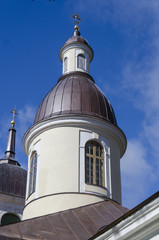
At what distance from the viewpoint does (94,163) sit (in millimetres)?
14633

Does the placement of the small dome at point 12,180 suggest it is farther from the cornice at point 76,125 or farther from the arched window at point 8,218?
the cornice at point 76,125

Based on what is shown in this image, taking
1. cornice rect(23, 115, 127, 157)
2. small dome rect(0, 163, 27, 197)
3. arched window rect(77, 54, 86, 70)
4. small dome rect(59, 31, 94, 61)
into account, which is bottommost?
cornice rect(23, 115, 127, 157)

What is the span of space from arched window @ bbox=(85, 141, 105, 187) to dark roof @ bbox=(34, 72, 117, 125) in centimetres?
112

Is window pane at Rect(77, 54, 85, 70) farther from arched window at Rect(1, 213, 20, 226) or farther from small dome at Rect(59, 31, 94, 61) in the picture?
arched window at Rect(1, 213, 20, 226)

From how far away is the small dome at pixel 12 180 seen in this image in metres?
20.6

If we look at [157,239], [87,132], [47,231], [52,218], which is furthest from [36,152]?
[157,239]

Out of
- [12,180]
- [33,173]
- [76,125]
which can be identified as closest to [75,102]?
[76,125]

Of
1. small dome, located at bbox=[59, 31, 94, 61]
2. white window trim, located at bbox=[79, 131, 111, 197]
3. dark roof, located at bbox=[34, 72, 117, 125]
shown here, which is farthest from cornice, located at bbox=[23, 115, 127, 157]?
small dome, located at bbox=[59, 31, 94, 61]

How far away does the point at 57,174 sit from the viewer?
1409 cm

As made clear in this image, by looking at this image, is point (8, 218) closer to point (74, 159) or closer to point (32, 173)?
point (32, 173)

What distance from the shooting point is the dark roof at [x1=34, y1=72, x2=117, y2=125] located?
15383 mm

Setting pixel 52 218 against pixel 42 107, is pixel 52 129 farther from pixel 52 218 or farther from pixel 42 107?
pixel 52 218

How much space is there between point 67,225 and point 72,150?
378 cm

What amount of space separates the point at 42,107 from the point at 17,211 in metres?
6.67
